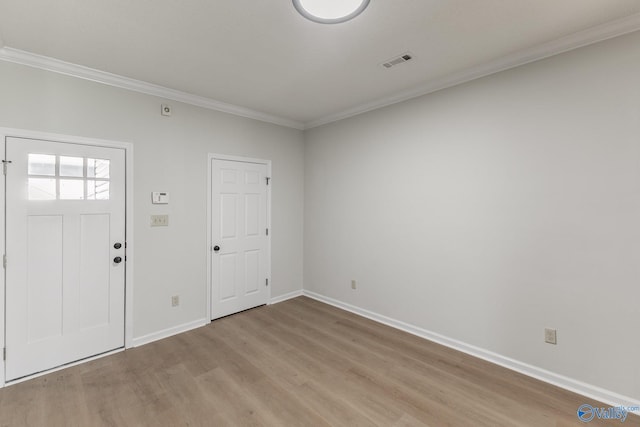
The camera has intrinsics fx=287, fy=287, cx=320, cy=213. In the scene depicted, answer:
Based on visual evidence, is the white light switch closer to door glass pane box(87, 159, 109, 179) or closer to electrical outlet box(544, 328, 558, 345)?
door glass pane box(87, 159, 109, 179)

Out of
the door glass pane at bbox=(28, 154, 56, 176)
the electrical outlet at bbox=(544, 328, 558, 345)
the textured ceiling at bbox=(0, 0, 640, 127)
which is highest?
the textured ceiling at bbox=(0, 0, 640, 127)

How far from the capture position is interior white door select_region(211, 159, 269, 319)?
3.53m

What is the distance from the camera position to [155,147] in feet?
9.85

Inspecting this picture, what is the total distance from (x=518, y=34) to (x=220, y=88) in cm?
267

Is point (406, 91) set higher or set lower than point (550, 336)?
higher

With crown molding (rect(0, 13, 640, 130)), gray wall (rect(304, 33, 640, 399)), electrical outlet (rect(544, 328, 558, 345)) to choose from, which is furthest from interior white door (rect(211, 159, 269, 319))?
electrical outlet (rect(544, 328, 558, 345))

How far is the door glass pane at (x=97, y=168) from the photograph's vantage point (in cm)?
263

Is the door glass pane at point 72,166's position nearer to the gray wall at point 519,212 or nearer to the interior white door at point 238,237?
the interior white door at point 238,237

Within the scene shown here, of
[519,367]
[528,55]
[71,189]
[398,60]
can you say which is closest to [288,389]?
[519,367]

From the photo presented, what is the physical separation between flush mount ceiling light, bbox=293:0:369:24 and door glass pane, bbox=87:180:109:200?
2338mm

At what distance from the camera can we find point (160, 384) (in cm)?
228

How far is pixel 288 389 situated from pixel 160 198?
225 centimetres

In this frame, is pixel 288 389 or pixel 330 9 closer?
pixel 330 9

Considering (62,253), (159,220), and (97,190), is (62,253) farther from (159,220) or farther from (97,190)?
(159,220)
